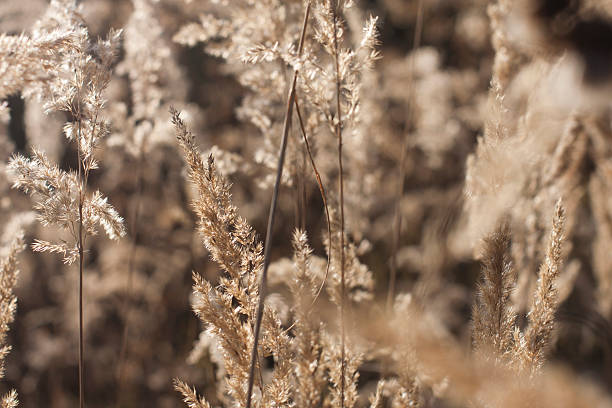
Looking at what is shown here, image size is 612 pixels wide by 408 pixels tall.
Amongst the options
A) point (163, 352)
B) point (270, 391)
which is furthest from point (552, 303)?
point (163, 352)

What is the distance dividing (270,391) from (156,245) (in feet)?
5.24

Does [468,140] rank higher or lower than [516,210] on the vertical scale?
higher

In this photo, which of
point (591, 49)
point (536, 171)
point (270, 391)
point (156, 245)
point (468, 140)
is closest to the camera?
point (591, 49)

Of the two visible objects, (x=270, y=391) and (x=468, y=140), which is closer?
(x=270, y=391)

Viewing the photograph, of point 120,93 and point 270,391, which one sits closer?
point 270,391

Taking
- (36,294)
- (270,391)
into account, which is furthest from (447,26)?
(270,391)

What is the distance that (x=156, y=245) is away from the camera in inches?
84.4

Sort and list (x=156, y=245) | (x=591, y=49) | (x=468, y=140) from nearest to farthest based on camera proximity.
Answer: (x=591, y=49) < (x=156, y=245) < (x=468, y=140)

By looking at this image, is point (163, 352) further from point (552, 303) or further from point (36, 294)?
point (552, 303)

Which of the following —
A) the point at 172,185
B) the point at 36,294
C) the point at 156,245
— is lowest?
the point at 36,294

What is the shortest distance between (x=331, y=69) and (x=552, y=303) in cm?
48

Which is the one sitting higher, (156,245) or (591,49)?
(156,245)

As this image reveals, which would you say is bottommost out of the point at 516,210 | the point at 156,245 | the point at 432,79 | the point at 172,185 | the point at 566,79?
the point at 566,79

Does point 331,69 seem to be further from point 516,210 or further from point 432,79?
point 432,79
